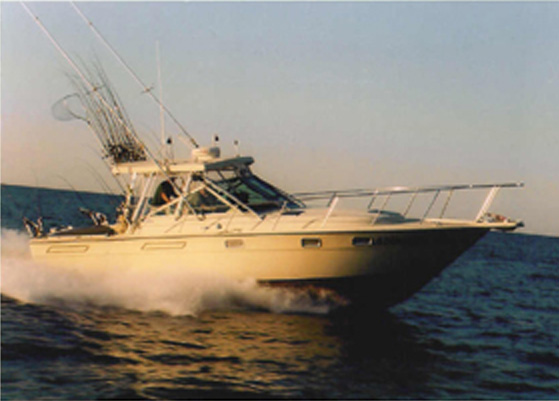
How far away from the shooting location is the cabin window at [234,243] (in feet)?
34.2

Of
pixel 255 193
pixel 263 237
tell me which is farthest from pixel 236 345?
pixel 255 193

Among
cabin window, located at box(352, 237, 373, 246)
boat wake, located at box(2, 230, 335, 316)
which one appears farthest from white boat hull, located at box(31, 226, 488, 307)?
boat wake, located at box(2, 230, 335, 316)

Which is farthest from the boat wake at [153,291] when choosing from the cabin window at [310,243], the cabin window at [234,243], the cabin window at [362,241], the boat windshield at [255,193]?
the boat windshield at [255,193]

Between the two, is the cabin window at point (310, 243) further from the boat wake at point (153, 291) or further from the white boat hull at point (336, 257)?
the boat wake at point (153, 291)

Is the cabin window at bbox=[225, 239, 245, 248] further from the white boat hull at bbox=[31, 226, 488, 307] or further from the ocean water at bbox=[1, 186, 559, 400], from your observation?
the ocean water at bbox=[1, 186, 559, 400]

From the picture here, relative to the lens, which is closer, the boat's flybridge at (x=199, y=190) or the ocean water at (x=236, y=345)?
the ocean water at (x=236, y=345)

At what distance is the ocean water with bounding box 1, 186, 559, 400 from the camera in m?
7.06

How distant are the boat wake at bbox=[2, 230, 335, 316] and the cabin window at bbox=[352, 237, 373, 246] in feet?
A: 4.47

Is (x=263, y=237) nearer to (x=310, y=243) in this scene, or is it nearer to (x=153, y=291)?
(x=310, y=243)

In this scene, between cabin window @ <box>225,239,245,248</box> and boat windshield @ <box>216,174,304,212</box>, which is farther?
boat windshield @ <box>216,174,304,212</box>

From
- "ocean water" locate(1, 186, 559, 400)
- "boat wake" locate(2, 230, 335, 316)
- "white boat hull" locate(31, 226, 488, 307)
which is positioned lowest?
"ocean water" locate(1, 186, 559, 400)

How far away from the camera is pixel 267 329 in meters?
9.80

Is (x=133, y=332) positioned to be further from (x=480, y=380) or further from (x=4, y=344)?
(x=480, y=380)

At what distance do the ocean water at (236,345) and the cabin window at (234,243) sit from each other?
0.71 metres
